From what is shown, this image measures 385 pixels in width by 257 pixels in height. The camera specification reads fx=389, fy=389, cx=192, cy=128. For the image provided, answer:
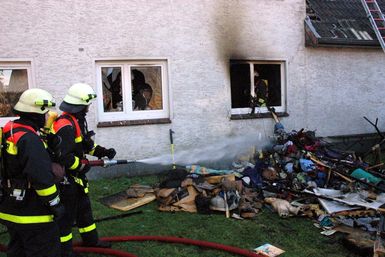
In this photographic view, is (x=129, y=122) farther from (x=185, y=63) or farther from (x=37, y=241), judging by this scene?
(x=37, y=241)

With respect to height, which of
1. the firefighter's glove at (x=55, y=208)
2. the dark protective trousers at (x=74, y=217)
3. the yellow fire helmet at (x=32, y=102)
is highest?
the yellow fire helmet at (x=32, y=102)

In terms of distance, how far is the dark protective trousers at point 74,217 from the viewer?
4301 millimetres

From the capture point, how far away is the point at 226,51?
9.18 m

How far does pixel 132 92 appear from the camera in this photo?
8.73 meters

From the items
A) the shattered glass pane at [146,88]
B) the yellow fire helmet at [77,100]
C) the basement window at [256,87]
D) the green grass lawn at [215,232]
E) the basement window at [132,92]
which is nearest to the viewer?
the yellow fire helmet at [77,100]

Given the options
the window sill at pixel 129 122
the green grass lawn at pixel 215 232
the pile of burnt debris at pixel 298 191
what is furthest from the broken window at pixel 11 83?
the pile of burnt debris at pixel 298 191

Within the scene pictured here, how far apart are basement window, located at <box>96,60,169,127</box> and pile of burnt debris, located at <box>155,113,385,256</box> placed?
71.6 inches

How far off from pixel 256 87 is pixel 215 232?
5199 mm

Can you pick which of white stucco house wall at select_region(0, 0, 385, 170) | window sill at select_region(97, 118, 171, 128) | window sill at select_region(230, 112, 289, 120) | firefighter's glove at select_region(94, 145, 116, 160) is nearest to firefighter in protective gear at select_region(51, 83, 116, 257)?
firefighter's glove at select_region(94, 145, 116, 160)

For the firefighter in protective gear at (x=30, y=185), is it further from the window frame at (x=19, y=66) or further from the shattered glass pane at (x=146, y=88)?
the shattered glass pane at (x=146, y=88)

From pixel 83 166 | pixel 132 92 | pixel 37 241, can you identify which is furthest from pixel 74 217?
pixel 132 92

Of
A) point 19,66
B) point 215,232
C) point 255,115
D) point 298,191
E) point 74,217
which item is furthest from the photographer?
point 255,115

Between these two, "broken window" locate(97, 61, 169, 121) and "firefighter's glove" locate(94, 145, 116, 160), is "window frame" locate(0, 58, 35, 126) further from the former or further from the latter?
"firefighter's glove" locate(94, 145, 116, 160)

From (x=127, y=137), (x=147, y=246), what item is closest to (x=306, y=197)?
(x=147, y=246)
